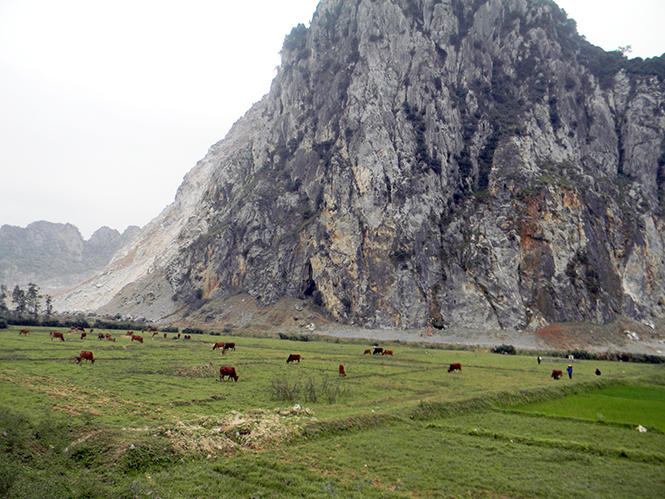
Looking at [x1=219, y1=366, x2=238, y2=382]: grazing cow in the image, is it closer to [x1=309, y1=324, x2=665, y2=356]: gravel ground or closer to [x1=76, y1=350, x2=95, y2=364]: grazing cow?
[x1=76, y1=350, x2=95, y2=364]: grazing cow

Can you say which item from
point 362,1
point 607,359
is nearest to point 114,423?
point 607,359

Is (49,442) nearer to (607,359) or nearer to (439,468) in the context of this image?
(439,468)

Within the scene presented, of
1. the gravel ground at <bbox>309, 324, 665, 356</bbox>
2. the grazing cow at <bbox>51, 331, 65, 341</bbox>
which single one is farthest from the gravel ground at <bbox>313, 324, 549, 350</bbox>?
the grazing cow at <bbox>51, 331, 65, 341</bbox>

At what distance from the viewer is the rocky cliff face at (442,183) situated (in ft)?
258

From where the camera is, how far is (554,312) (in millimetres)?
73000

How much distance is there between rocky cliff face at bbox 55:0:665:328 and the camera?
78.6 metres

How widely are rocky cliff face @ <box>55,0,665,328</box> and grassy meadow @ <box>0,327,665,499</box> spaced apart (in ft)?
163

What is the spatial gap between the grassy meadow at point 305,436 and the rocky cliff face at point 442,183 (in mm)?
49708

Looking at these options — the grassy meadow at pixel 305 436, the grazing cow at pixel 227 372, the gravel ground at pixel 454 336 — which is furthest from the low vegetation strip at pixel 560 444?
the gravel ground at pixel 454 336

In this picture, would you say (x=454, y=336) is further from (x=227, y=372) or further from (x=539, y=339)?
(x=227, y=372)

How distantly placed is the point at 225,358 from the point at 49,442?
26.1 meters

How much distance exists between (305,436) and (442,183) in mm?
83702

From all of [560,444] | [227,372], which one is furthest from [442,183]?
[560,444]

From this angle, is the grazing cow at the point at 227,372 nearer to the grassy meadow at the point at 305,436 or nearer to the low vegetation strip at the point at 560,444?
the grassy meadow at the point at 305,436
